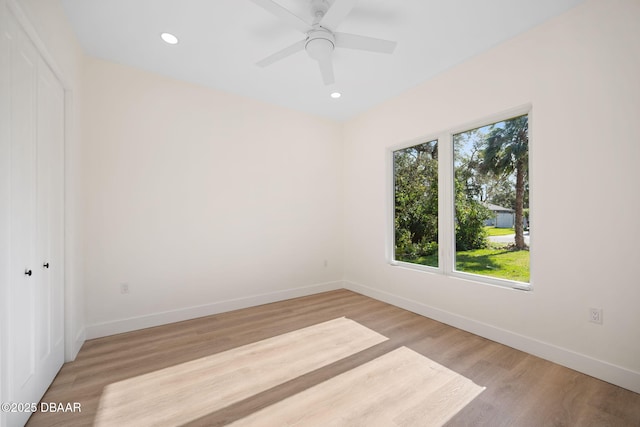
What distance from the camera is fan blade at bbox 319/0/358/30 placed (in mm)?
1775

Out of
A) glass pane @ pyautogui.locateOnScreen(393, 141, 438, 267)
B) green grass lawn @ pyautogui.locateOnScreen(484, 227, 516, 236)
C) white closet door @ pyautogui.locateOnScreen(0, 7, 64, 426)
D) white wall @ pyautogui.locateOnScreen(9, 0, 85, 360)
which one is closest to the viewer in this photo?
white closet door @ pyautogui.locateOnScreen(0, 7, 64, 426)

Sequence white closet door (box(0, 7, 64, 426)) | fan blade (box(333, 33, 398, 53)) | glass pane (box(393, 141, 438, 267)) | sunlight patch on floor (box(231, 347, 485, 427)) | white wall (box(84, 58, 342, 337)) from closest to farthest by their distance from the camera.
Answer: white closet door (box(0, 7, 64, 426)) < sunlight patch on floor (box(231, 347, 485, 427)) < fan blade (box(333, 33, 398, 53)) < white wall (box(84, 58, 342, 337)) < glass pane (box(393, 141, 438, 267))

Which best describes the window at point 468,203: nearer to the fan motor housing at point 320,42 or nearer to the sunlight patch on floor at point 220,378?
the sunlight patch on floor at point 220,378

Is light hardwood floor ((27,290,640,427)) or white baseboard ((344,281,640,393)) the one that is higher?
white baseboard ((344,281,640,393))

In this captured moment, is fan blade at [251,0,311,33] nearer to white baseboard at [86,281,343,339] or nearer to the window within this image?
the window

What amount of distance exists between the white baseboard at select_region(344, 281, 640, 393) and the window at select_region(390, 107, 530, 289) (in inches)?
18.2

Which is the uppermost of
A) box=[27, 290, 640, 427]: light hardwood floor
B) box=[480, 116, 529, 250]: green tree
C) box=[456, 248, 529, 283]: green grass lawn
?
box=[480, 116, 529, 250]: green tree

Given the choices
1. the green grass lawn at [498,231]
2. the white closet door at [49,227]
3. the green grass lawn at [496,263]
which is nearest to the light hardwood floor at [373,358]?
the white closet door at [49,227]

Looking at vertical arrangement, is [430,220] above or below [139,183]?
below

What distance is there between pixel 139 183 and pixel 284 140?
1975 mm

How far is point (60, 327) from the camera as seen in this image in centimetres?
220

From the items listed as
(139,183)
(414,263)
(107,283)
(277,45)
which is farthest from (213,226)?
(414,263)

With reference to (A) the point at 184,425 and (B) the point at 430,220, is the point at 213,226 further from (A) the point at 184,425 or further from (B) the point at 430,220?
(B) the point at 430,220

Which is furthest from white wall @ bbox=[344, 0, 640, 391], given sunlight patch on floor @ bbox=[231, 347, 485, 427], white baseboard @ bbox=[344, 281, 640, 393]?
sunlight patch on floor @ bbox=[231, 347, 485, 427]
